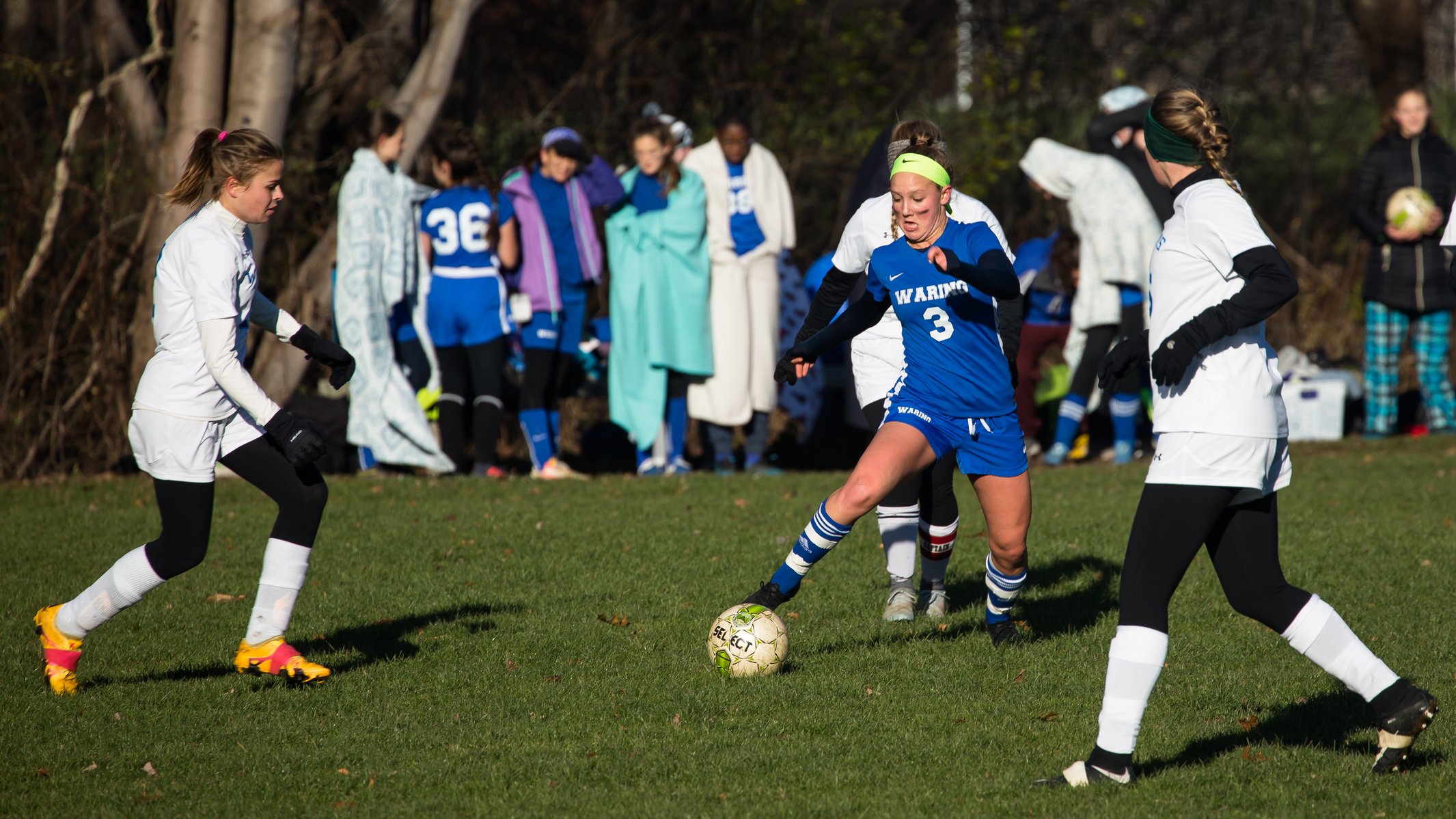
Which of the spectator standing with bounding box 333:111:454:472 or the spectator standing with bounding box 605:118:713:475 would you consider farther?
the spectator standing with bounding box 605:118:713:475

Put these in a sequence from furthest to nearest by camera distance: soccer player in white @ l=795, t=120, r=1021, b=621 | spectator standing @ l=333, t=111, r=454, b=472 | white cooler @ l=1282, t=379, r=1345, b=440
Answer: white cooler @ l=1282, t=379, r=1345, b=440
spectator standing @ l=333, t=111, r=454, b=472
soccer player in white @ l=795, t=120, r=1021, b=621

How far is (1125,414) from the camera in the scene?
37.1ft

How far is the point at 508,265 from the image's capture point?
34.5ft

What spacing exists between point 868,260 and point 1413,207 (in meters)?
7.50

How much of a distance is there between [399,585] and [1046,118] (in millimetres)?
13743

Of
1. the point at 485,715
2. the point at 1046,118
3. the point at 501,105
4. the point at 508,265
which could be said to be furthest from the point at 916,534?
the point at 1046,118

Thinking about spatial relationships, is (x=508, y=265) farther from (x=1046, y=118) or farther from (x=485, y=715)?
(x=1046, y=118)

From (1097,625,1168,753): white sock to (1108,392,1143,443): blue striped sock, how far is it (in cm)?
753

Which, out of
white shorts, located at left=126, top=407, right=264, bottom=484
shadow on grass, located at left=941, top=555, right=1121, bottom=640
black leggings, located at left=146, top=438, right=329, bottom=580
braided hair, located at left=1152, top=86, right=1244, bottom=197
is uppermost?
braided hair, located at left=1152, top=86, right=1244, bottom=197

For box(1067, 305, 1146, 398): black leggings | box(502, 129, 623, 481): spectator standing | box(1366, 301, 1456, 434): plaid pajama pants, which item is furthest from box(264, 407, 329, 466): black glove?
box(1366, 301, 1456, 434): plaid pajama pants

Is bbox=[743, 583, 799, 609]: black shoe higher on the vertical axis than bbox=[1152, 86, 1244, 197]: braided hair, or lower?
lower

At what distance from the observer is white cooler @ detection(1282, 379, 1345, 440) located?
1253 cm

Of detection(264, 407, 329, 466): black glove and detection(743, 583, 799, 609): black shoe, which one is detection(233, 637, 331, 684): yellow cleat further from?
detection(743, 583, 799, 609): black shoe

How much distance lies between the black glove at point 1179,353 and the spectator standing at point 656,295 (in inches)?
273
